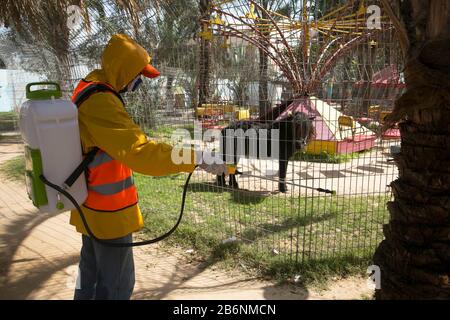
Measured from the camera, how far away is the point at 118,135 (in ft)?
7.24

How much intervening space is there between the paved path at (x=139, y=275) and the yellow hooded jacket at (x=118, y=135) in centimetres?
125

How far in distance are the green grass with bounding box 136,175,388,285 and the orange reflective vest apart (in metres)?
1.85

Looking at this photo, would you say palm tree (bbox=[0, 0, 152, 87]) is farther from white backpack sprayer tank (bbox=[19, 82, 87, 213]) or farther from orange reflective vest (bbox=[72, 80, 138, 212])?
white backpack sprayer tank (bbox=[19, 82, 87, 213])

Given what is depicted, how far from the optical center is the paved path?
3.53 m

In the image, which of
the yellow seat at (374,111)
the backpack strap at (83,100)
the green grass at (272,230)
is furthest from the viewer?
the yellow seat at (374,111)

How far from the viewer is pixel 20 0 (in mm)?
5633

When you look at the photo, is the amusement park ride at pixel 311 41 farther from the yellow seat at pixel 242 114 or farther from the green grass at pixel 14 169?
the green grass at pixel 14 169

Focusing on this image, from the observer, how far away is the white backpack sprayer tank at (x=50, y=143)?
2.22 m

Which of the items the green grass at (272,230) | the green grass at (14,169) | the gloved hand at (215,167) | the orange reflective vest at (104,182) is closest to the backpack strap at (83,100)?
the orange reflective vest at (104,182)

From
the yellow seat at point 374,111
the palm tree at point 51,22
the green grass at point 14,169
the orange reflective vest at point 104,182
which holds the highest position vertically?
the palm tree at point 51,22

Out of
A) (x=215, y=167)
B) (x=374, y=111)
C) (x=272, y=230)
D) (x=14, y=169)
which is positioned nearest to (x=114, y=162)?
(x=215, y=167)
